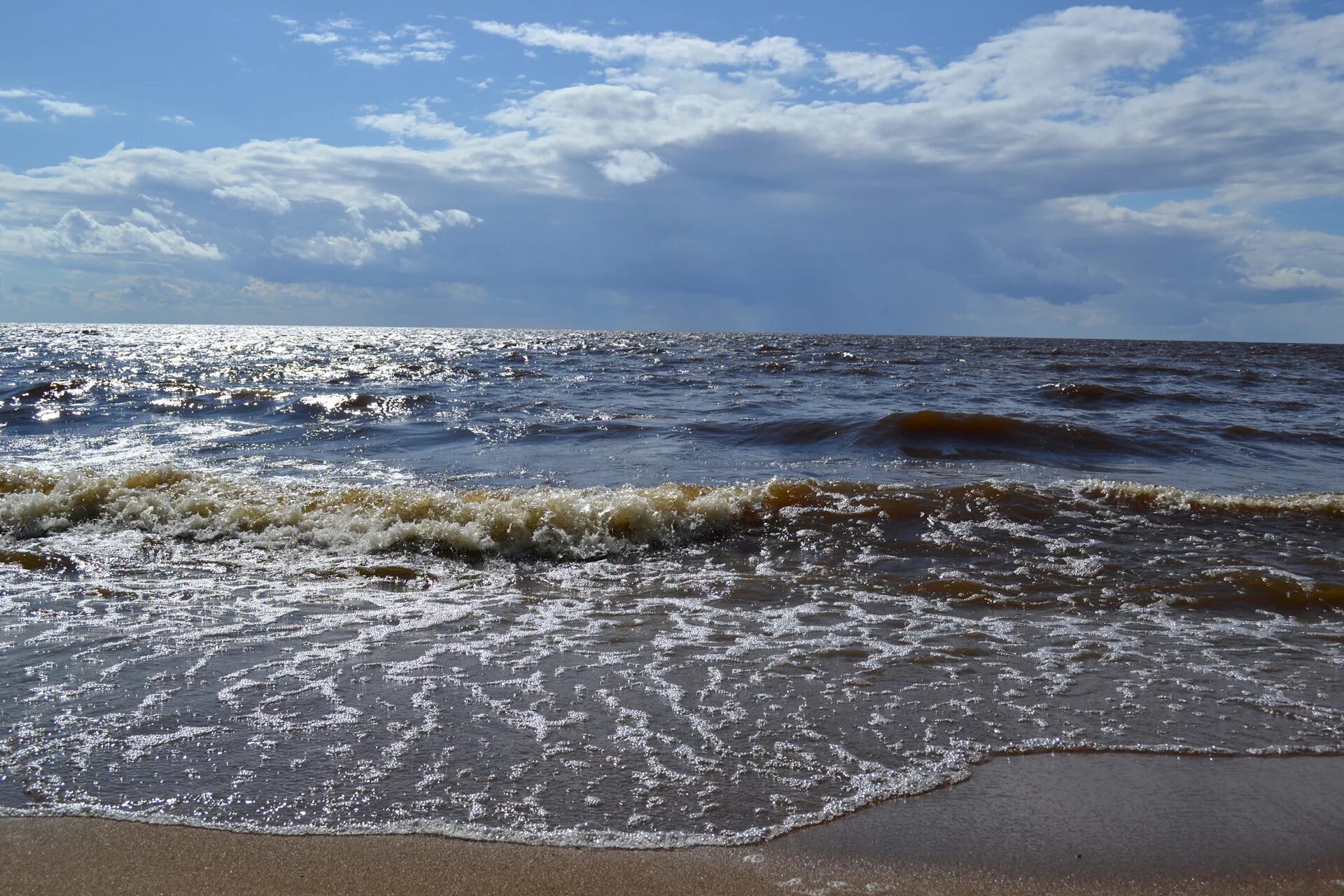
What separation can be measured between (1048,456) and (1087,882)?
402 inches

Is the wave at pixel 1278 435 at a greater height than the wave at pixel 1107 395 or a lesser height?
lesser

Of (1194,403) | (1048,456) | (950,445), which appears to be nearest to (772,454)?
(950,445)

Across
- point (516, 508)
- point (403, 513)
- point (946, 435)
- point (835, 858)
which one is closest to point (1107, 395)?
point (946, 435)

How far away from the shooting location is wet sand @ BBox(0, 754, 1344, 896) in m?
2.71

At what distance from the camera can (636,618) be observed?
18.1ft

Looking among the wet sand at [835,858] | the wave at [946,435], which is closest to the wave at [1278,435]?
the wave at [946,435]

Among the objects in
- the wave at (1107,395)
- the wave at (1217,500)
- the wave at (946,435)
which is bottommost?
the wave at (1217,500)

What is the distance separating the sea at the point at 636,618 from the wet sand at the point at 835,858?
107mm

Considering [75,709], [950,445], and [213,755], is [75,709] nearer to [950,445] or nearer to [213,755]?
[213,755]

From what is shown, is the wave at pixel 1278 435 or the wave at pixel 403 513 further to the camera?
the wave at pixel 1278 435

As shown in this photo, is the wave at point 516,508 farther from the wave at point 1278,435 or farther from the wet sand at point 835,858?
the wave at point 1278,435

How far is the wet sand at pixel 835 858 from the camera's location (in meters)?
2.71

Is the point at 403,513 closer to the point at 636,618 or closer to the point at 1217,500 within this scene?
the point at 636,618

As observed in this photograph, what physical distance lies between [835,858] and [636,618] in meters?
2.77
